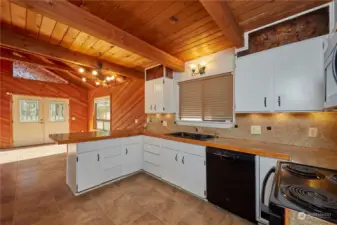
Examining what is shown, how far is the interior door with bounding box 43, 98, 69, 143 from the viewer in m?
6.63

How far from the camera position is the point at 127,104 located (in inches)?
204

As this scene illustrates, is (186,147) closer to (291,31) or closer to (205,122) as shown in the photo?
(205,122)

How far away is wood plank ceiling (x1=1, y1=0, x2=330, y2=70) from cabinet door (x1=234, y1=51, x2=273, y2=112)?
516 mm

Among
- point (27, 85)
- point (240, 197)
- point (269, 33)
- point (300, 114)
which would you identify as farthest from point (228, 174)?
point (27, 85)

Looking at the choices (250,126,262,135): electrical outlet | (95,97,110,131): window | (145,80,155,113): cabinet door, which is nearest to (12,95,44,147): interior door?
(95,97,110,131): window

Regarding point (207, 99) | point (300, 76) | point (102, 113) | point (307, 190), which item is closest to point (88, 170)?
point (207, 99)

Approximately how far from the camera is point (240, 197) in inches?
76.2

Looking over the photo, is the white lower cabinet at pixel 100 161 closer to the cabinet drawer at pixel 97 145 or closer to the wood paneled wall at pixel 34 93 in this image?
the cabinet drawer at pixel 97 145

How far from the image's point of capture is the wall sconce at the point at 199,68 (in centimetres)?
306

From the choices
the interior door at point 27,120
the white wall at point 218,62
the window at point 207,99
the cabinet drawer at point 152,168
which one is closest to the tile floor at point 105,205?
the cabinet drawer at point 152,168

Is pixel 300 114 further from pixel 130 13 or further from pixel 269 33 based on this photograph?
pixel 130 13

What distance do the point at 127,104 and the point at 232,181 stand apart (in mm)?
4060

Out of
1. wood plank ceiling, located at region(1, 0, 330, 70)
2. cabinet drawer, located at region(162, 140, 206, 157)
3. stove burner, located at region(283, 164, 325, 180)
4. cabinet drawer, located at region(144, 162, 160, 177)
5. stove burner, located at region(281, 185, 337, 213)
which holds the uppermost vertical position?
wood plank ceiling, located at region(1, 0, 330, 70)

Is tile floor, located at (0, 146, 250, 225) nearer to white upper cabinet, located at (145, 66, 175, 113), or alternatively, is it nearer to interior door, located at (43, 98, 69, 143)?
white upper cabinet, located at (145, 66, 175, 113)
